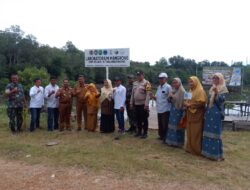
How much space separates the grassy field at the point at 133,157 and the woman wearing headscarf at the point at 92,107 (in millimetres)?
478

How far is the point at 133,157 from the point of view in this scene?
6.87m

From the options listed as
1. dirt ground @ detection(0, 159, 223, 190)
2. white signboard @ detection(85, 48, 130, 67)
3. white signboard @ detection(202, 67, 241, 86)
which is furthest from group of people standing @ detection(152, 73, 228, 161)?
white signboard @ detection(202, 67, 241, 86)

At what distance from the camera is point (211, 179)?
19.0 feet

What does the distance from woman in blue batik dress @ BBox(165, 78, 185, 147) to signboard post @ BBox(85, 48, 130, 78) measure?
3.32 m

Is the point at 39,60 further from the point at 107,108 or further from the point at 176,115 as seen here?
the point at 176,115

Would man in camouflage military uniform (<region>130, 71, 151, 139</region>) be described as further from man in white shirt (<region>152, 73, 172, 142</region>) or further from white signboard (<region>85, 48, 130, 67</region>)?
white signboard (<region>85, 48, 130, 67</region>)

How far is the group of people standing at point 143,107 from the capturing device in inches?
270

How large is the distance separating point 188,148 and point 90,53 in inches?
199

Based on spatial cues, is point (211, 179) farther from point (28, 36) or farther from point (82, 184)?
point (28, 36)

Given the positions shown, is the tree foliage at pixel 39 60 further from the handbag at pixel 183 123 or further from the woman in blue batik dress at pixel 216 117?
the woman in blue batik dress at pixel 216 117

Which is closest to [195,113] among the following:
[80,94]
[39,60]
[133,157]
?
[133,157]

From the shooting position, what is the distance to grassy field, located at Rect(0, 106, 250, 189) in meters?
5.93

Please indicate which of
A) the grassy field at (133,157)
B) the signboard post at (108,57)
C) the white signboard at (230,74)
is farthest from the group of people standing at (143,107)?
the white signboard at (230,74)

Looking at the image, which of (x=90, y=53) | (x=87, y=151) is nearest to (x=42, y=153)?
(x=87, y=151)
